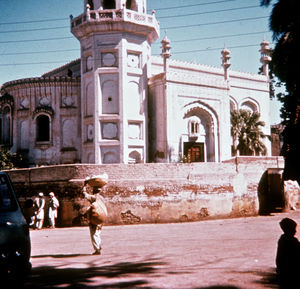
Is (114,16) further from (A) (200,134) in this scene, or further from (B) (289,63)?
(B) (289,63)

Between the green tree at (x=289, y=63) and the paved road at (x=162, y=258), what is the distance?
1.85 m

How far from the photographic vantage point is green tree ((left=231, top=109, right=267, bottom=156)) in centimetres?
2969

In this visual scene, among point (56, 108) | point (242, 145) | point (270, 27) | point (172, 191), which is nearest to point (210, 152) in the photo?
point (242, 145)

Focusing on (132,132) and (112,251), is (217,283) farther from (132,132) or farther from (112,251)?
(132,132)

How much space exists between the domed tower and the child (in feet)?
65.5

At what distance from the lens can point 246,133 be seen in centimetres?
3014

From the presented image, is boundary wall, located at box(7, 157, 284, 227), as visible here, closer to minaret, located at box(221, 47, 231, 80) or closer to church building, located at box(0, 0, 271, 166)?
church building, located at box(0, 0, 271, 166)

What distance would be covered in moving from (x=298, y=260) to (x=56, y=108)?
24225mm

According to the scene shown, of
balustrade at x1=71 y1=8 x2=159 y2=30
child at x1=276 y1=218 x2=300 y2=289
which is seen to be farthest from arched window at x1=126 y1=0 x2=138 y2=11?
child at x1=276 y1=218 x2=300 y2=289

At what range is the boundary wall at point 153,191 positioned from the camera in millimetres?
13688

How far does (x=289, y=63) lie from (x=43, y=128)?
78.1 ft

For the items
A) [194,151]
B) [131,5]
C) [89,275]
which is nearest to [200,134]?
[194,151]

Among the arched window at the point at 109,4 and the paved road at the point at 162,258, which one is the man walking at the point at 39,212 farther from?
the arched window at the point at 109,4

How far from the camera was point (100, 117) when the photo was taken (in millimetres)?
24859
